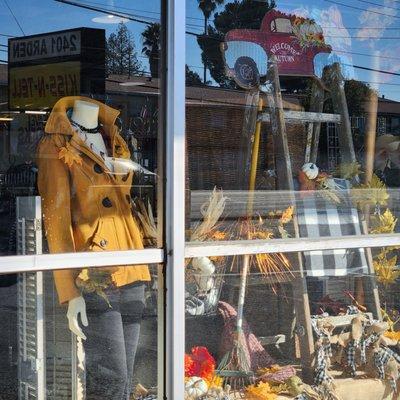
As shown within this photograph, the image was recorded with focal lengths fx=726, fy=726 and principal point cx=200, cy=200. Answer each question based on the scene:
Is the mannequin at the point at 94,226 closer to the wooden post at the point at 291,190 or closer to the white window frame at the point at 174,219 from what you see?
the white window frame at the point at 174,219

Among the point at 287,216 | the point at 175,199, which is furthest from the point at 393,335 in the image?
the point at 175,199

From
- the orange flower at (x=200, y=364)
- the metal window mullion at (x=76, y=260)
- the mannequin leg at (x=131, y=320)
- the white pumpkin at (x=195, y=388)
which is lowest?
the white pumpkin at (x=195, y=388)

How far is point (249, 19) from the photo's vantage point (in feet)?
10.1

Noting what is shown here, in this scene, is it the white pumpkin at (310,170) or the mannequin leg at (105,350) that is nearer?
the mannequin leg at (105,350)

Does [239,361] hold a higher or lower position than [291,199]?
lower

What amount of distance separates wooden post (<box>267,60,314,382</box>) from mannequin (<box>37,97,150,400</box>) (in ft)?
2.55

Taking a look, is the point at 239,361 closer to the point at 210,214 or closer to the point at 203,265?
the point at 203,265

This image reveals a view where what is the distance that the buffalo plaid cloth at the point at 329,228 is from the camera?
291 centimetres

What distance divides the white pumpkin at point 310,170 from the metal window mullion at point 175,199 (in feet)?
3.39

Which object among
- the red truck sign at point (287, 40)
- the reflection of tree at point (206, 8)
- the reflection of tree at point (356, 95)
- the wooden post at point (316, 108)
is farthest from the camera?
the reflection of tree at point (356, 95)

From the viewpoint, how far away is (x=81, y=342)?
7.75ft

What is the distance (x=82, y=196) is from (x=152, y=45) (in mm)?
571

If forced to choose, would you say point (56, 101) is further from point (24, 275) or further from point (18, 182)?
point (24, 275)

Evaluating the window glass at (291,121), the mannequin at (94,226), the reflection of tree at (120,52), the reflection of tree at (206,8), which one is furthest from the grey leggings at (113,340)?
the reflection of tree at (206,8)
